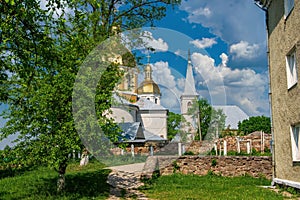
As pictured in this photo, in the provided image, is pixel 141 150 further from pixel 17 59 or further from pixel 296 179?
pixel 17 59

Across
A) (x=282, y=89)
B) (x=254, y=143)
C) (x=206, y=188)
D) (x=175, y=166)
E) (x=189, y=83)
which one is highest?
(x=189, y=83)

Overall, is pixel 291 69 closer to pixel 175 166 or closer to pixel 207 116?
pixel 175 166

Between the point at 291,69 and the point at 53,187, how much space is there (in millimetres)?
8732

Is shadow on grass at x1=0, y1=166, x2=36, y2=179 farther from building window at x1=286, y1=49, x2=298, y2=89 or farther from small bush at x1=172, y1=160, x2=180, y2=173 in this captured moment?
building window at x1=286, y1=49, x2=298, y2=89

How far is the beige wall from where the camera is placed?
10.2 m

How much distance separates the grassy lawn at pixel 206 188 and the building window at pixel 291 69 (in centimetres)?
330

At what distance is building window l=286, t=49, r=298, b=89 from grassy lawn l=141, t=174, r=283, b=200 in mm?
3303

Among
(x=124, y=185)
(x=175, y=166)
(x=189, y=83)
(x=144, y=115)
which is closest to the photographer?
(x=124, y=185)

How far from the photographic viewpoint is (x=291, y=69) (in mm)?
10938

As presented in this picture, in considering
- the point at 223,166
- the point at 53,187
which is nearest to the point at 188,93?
the point at 223,166

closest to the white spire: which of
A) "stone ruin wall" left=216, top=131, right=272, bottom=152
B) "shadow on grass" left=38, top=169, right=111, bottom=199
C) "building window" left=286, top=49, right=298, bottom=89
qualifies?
"building window" left=286, top=49, right=298, bottom=89

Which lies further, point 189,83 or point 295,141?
point 189,83

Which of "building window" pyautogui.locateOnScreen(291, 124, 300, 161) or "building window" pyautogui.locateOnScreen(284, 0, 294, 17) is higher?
"building window" pyautogui.locateOnScreen(284, 0, 294, 17)

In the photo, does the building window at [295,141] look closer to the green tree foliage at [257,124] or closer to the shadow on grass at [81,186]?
the shadow on grass at [81,186]
